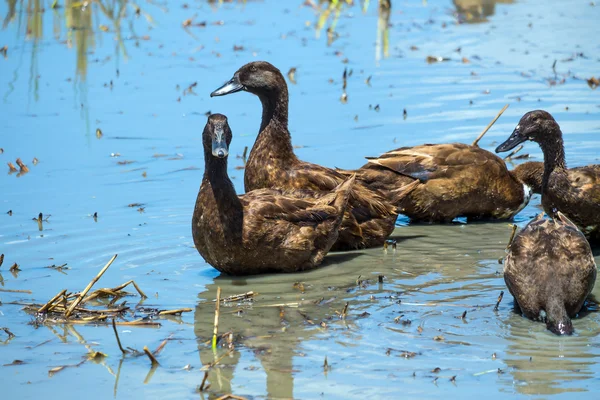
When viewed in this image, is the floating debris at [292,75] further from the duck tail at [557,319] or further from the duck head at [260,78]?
the duck tail at [557,319]

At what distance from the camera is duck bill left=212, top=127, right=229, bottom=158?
8227mm

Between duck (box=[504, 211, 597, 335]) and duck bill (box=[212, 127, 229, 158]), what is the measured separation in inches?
92.0

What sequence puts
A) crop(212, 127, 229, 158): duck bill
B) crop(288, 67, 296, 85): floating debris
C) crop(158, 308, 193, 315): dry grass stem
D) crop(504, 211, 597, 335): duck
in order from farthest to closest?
crop(288, 67, 296, 85): floating debris → crop(212, 127, 229, 158): duck bill → crop(158, 308, 193, 315): dry grass stem → crop(504, 211, 597, 335): duck

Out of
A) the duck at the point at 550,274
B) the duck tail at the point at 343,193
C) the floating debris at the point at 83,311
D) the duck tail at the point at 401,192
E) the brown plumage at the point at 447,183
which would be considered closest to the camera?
the duck at the point at 550,274

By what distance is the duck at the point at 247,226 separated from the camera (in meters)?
8.44

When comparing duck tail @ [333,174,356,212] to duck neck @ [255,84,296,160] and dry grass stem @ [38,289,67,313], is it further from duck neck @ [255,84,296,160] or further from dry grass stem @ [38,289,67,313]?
dry grass stem @ [38,289,67,313]

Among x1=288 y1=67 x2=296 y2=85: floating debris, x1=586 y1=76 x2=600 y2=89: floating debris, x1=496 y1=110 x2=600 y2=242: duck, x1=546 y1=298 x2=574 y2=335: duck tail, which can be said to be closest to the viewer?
x1=546 y1=298 x2=574 y2=335: duck tail

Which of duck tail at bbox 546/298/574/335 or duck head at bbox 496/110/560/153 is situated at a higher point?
duck head at bbox 496/110/560/153

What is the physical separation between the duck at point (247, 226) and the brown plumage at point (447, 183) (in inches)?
58.8

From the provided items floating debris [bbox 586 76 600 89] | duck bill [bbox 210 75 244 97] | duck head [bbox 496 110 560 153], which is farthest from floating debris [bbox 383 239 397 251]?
floating debris [bbox 586 76 600 89]

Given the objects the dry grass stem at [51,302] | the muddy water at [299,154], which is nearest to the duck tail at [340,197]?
the muddy water at [299,154]

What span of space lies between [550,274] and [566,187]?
6.64ft

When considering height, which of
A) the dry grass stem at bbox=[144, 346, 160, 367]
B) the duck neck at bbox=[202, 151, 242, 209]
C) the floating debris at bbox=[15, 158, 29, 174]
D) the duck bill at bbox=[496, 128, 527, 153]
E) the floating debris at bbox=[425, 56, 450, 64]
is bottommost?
the dry grass stem at bbox=[144, 346, 160, 367]

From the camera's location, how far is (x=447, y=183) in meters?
10.2
